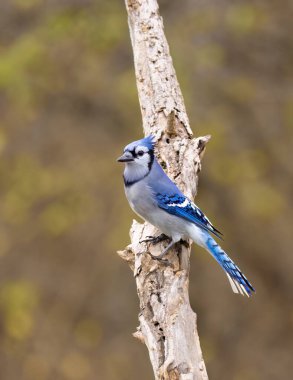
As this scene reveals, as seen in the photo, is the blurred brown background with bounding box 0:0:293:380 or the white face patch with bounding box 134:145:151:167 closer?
the white face patch with bounding box 134:145:151:167

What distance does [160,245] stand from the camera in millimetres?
3268

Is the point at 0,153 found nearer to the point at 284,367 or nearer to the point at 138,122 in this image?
the point at 138,122

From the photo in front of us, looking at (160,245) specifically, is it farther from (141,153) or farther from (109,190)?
(109,190)

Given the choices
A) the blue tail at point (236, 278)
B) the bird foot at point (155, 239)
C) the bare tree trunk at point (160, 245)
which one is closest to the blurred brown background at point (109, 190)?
the bare tree trunk at point (160, 245)

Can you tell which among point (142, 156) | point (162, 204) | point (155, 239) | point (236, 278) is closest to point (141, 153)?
point (142, 156)

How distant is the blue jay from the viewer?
3260 mm

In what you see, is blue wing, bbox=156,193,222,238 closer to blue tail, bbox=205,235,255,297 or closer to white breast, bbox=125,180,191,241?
white breast, bbox=125,180,191,241

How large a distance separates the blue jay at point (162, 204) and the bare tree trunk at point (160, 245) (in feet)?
0.29

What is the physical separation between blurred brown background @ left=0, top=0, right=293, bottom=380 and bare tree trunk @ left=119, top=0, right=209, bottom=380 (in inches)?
117

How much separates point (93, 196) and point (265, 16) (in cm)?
223

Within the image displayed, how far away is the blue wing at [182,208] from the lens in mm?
3270

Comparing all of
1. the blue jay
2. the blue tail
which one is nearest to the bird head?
the blue jay

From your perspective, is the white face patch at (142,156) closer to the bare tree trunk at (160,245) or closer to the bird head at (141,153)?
the bird head at (141,153)

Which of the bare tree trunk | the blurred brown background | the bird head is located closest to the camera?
the bare tree trunk
